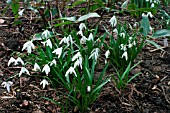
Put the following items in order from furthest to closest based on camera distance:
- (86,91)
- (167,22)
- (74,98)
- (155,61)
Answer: (167,22) → (155,61) → (86,91) → (74,98)

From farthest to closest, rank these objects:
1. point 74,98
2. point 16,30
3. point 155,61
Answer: point 16,30 < point 155,61 < point 74,98

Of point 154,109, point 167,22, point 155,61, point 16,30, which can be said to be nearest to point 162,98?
point 154,109

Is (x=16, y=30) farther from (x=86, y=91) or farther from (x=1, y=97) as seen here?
(x=86, y=91)

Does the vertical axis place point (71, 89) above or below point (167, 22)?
below

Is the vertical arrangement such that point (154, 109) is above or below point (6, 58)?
below

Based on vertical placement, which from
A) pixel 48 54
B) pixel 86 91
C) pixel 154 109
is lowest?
pixel 154 109

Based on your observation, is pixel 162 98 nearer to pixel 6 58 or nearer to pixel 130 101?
pixel 130 101

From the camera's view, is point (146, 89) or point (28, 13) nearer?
point (146, 89)

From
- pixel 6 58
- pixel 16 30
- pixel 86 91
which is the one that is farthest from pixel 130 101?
pixel 16 30

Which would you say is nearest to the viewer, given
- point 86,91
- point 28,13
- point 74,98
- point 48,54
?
point 74,98
